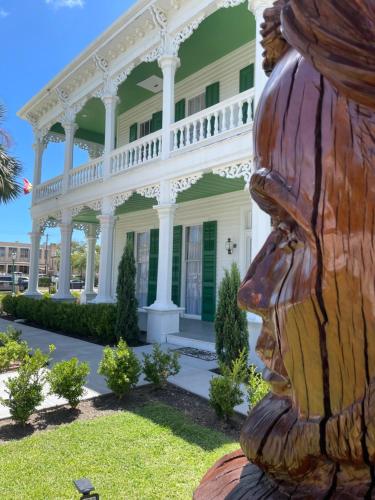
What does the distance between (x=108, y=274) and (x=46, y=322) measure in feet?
9.61

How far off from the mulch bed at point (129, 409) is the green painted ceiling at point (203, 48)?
7.80 metres

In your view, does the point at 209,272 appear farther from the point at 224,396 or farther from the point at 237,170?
the point at 224,396

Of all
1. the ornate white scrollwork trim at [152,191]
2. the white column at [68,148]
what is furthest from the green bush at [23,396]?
the white column at [68,148]

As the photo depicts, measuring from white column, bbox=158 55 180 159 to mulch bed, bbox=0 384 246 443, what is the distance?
5536mm

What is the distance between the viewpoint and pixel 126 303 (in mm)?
9141

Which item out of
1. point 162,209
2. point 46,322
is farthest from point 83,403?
point 46,322

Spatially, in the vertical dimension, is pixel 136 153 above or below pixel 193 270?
above

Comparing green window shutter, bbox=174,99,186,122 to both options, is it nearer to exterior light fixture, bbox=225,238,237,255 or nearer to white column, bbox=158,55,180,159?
white column, bbox=158,55,180,159

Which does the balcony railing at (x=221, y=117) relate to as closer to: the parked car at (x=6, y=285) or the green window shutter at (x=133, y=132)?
the green window shutter at (x=133, y=132)

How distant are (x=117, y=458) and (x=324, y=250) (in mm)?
3568

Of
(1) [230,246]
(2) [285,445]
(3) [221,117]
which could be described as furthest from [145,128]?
(2) [285,445]

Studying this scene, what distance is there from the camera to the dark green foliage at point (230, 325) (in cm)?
616

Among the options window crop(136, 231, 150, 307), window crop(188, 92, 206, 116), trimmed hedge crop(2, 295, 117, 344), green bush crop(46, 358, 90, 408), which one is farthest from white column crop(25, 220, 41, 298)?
green bush crop(46, 358, 90, 408)

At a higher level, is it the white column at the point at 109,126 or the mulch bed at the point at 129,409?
the white column at the point at 109,126
